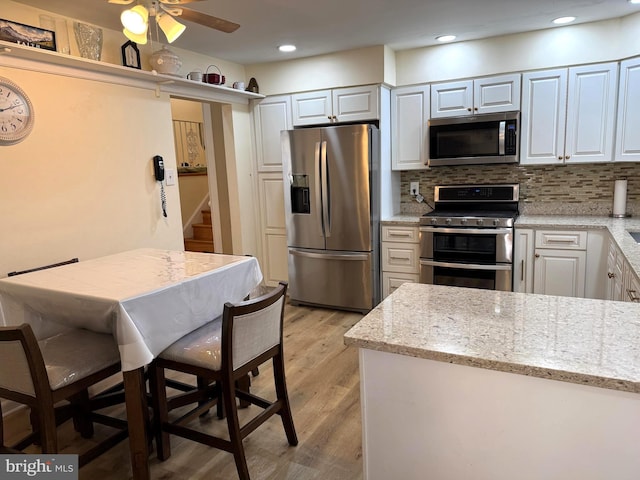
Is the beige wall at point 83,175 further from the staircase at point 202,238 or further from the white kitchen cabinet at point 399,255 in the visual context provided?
the staircase at point 202,238

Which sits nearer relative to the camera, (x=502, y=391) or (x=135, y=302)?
(x=502, y=391)

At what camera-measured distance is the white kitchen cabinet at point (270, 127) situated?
425 cm

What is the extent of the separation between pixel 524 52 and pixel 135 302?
3.44m

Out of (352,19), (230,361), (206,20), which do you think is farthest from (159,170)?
(230,361)

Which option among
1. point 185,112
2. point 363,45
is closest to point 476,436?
point 363,45

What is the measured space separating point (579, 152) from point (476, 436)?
3039mm

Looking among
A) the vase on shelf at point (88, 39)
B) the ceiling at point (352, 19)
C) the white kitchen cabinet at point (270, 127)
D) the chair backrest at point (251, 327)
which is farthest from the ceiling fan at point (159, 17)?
the white kitchen cabinet at point (270, 127)

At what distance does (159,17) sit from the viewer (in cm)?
200

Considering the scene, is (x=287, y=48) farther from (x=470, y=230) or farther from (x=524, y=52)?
(x=470, y=230)

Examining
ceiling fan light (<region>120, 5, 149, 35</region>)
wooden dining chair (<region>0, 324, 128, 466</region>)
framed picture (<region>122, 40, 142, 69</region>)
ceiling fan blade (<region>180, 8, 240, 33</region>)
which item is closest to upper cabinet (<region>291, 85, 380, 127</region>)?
framed picture (<region>122, 40, 142, 69</region>)

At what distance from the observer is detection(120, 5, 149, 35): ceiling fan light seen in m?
1.81

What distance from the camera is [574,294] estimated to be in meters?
3.37

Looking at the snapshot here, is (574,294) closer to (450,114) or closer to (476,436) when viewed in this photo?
(450,114)

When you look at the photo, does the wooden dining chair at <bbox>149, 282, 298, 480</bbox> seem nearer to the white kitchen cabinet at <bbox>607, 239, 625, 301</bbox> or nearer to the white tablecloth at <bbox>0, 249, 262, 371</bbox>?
the white tablecloth at <bbox>0, 249, 262, 371</bbox>
